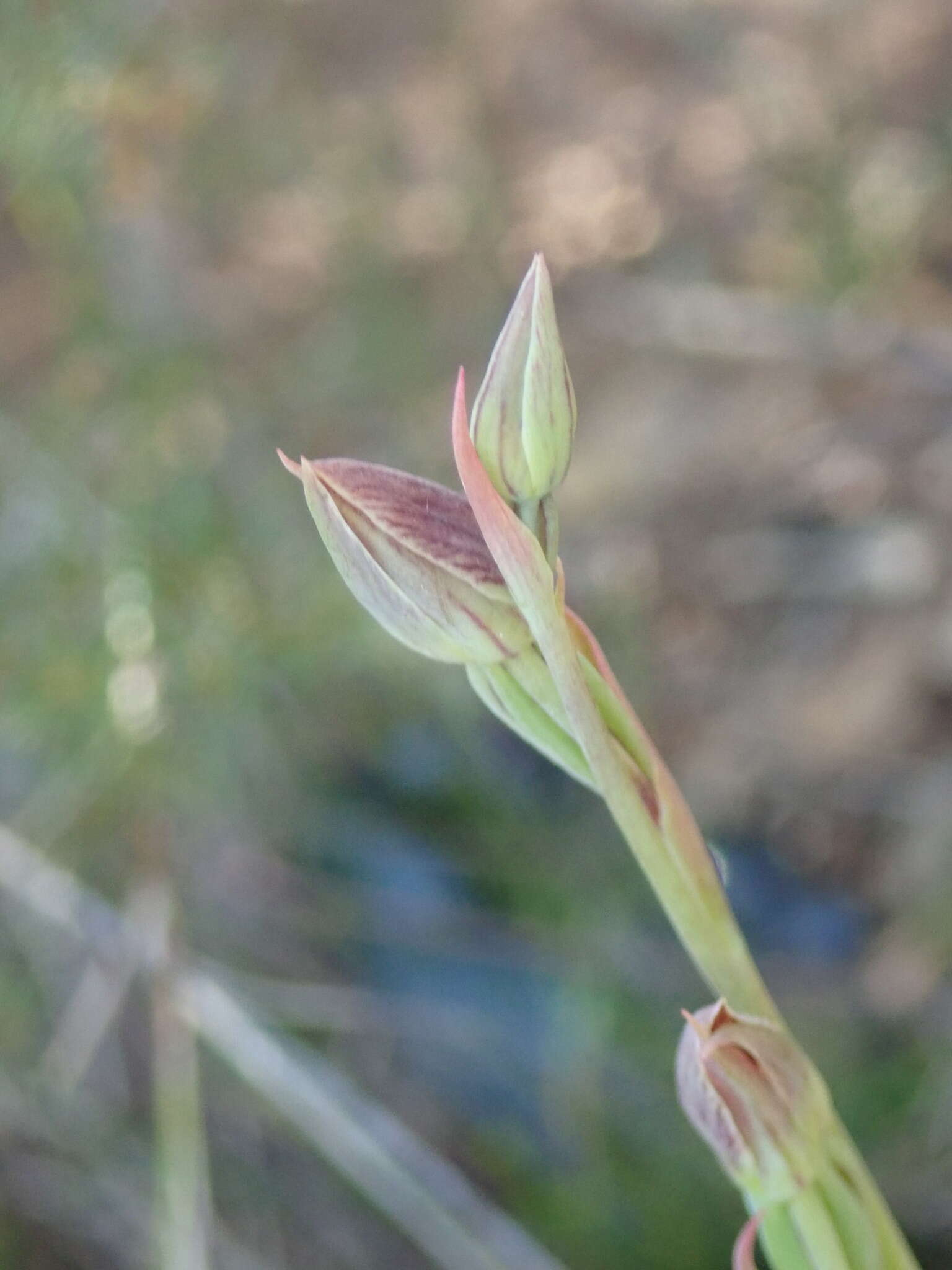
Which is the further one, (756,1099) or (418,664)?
(418,664)

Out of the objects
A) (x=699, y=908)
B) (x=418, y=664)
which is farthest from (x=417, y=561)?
(x=418, y=664)

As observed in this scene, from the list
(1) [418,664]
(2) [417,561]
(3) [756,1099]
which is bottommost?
(3) [756,1099]

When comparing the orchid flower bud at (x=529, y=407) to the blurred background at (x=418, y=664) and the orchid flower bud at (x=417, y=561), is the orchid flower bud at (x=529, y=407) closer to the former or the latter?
the orchid flower bud at (x=417, y=561)

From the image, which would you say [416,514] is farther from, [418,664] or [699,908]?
[418,664]

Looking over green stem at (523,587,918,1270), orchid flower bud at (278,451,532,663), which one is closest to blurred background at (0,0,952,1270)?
green stem at (523,587,918,1270)

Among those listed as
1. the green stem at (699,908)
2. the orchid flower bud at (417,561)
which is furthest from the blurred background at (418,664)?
the orchid flower bud at (417,561)
